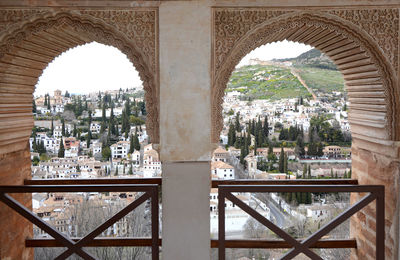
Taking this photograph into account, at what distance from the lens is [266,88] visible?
618 centimetres

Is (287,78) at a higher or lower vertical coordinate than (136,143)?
higher

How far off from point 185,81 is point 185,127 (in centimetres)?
37

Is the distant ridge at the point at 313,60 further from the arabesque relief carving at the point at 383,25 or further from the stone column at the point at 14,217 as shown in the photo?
the stone column at the point at 14,217

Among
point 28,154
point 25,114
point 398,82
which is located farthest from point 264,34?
point 28,154

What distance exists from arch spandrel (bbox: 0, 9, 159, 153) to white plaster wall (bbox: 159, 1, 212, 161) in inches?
3.7

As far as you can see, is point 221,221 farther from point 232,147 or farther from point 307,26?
point 232,147

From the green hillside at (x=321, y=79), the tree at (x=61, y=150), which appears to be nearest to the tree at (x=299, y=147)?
the green hillside at (x=321, y=79)

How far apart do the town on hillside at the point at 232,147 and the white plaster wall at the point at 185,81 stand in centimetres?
186

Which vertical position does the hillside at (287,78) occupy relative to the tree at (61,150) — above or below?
above

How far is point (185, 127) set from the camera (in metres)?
2.90

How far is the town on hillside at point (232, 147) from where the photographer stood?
505cm

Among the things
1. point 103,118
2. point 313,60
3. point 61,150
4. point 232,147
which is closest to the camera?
point 61,150

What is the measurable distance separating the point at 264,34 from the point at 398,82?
1174 millimetres

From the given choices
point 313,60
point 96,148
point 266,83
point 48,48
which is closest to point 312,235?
point 48,48
